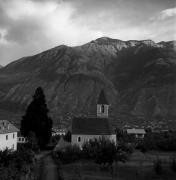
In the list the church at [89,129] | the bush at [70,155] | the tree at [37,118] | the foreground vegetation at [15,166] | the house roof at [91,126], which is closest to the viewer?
the foreground vegetation at [15,166]

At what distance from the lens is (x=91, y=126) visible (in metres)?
77.3

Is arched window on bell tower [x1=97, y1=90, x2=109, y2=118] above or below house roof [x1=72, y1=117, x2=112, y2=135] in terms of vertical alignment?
above

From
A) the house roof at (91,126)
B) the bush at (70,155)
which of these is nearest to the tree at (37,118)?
the house roof at (91,126)

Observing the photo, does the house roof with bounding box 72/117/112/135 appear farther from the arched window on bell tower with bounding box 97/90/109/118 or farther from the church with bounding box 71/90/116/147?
the arched window on bell tower with bounding box 97/90/109/118

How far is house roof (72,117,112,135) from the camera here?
7644 cm

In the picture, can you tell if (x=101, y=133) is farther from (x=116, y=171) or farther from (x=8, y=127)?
(x=116, y=171)

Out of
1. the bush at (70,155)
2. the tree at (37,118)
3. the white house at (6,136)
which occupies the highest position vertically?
the tree at (37,118)

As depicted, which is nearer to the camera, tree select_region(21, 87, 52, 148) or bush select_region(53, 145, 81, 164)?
bush select_region(53, 145, 81, 164)

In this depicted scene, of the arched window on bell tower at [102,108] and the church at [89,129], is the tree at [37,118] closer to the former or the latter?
the church at [89,129]

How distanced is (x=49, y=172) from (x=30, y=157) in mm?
4458

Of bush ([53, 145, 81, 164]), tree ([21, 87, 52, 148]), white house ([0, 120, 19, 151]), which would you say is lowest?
bush ([53, 145, 81, 164])

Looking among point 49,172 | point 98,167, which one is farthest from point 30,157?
point 98,167

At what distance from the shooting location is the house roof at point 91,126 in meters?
76.4

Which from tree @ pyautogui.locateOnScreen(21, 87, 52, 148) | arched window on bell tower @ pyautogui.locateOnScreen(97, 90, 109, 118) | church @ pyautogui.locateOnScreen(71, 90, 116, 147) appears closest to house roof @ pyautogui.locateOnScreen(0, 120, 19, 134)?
tree @ pyautogui.locateOnScreen(21, 87, 52, 148)
